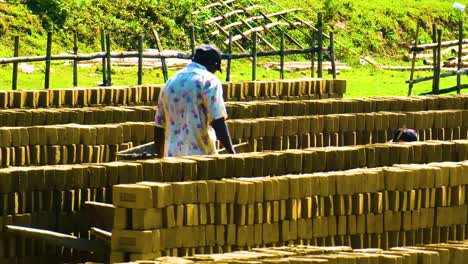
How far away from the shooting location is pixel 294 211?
10969 mm

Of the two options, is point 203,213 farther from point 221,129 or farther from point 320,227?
point 221,129

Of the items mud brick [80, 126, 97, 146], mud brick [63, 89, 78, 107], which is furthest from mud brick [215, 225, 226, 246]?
mud brick [63, 89, 78, 107]

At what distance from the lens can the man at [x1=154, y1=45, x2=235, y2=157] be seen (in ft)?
38.8

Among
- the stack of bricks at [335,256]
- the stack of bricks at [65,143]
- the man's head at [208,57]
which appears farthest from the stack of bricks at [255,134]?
the stack of bricks at [335,256]

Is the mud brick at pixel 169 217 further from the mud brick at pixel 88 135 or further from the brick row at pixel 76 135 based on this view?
the mud brick at pixel 88 135

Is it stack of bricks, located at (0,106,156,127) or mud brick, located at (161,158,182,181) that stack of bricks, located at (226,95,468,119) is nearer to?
stack of bricks, located at (0,106,156,127)

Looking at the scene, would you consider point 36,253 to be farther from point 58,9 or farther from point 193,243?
point 58,9

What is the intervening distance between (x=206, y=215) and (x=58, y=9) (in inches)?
795

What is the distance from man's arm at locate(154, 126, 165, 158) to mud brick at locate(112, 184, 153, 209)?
2.14 metres

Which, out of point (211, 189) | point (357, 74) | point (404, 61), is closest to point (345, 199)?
point (211, 189)

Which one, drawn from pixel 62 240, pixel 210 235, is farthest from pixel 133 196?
pixel 62 240

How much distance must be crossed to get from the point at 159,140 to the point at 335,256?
3497 millimetres

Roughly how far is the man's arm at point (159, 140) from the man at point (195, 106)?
4.7 inches

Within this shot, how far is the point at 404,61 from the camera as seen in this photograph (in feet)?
118
